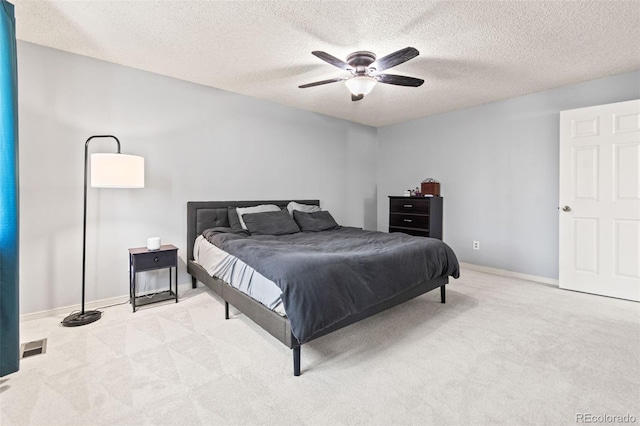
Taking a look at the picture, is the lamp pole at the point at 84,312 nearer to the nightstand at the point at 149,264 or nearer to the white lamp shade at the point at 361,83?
the nightstand at the point at 149,264

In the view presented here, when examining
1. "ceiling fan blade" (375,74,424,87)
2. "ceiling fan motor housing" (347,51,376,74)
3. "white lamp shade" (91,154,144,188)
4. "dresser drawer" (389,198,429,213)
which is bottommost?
"dresser drawer" (389,198,429,213)

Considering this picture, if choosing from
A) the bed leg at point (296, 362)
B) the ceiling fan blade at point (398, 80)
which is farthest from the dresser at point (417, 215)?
the bed leg at point (296, 362)

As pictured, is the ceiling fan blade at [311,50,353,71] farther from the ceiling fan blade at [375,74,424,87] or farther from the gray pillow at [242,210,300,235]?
the gray pillow at [242,210,300,235]

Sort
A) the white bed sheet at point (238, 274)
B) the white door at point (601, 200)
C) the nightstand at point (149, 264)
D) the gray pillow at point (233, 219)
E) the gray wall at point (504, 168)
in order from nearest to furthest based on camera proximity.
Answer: the white bed sheet at point (238, 274), the nightstand at point (149, 264), the white door at point (601, 200), the gray pillow at point (233, 219), the gray wall at point (504, 168)

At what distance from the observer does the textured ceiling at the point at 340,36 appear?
2170 millimetres

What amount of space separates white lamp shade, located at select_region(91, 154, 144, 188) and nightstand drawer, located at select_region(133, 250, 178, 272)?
2.31ft

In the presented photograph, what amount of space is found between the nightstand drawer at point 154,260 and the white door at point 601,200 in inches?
177

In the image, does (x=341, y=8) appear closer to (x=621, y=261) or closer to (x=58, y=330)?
(x=58, y=330)

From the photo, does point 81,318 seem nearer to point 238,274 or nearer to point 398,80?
point 238,274

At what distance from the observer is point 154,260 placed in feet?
9.84

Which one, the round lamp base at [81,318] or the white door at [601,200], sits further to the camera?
the white door at [601,200]

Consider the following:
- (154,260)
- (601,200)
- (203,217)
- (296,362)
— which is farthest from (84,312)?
(601,200)

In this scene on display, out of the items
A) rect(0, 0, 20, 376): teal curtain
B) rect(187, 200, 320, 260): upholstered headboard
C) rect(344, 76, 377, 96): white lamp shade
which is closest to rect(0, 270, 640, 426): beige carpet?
rect(0, 0, 20, 376): teal curtain

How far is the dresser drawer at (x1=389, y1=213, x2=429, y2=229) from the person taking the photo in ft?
15.4
